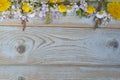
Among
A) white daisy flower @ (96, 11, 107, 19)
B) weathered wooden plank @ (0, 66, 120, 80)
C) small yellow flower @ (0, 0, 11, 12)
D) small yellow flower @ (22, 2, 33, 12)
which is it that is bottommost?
weathered wooden plank @ (0, 66, 120, 80)

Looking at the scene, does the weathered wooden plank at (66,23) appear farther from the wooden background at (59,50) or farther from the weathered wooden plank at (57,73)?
the weathered wooden plank at (57,73)

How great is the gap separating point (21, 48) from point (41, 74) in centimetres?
13

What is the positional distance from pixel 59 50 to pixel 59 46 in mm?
16

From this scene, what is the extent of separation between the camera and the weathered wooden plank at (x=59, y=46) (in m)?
1.25

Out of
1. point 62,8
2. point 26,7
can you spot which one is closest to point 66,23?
point 62,8

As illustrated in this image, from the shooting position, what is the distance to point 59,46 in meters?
1.27

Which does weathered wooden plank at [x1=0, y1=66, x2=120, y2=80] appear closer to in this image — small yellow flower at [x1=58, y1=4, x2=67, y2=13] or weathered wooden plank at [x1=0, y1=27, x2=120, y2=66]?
weathered wooden plank at [x1=0, y1=27, x2=120, y2=66]

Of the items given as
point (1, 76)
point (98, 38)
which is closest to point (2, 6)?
point (1, 76)

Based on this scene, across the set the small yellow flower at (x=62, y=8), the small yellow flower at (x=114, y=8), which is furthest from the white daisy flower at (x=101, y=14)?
the small yellow flower at (x=62, y=8)

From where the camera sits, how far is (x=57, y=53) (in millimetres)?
1276

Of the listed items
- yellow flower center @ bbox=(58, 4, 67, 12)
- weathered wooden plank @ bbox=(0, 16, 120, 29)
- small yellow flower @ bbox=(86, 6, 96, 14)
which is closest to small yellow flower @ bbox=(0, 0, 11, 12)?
weathered wooden plank @ bbox=(0, 16, 120, 29)

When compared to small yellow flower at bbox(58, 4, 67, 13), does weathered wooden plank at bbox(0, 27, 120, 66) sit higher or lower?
lower

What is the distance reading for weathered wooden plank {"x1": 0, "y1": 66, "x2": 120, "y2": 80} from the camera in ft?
4.17

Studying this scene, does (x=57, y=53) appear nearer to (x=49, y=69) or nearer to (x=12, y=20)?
(x=49, y=69)
